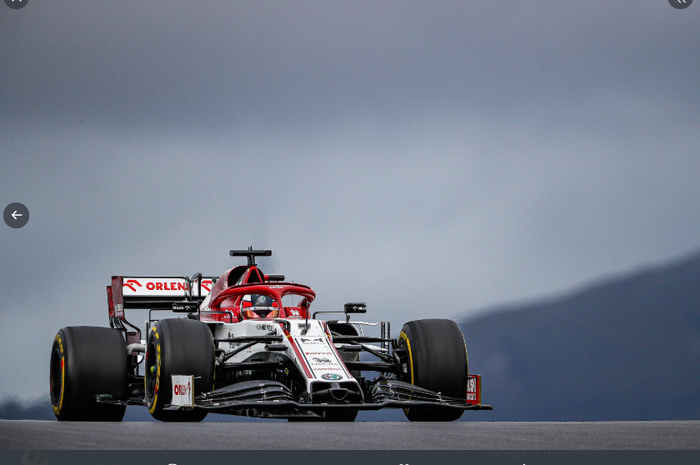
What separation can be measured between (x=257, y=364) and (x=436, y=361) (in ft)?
7.41

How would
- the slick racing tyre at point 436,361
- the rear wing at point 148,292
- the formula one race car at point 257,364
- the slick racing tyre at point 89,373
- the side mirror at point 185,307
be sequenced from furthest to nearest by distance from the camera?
the rear wing at point 148,292 < the side mirror at point 185,307 < the slick racing tyre at point 89,373 < the slick racing tyre at point 436,361 < the formula one race car at point 257,364

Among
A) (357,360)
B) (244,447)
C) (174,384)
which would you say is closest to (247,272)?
(357,360)

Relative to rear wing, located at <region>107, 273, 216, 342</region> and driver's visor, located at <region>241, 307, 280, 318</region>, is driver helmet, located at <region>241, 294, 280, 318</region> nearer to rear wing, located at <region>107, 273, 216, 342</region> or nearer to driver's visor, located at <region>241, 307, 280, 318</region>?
driver's visor, located at <region>241, 307, 280, 318</region>

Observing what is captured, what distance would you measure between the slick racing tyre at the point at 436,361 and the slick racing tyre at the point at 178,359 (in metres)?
2.63

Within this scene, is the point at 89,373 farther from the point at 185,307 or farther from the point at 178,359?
the point at 178,359

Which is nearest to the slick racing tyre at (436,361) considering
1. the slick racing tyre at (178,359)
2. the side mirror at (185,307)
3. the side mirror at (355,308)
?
the side mirror at (355,308)

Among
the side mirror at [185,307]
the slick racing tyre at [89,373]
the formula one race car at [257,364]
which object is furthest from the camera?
the side mirror at [185,307]

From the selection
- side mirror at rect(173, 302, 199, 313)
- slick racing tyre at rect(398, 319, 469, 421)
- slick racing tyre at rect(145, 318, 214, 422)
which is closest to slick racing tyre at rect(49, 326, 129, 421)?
side mirror at rect(173, 302, 199, 313)

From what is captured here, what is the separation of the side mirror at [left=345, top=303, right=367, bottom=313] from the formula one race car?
0.5 inches

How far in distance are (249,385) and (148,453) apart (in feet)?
15.3

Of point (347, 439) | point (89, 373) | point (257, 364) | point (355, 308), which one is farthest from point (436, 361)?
point (347, 439)

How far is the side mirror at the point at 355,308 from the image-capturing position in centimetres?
1280

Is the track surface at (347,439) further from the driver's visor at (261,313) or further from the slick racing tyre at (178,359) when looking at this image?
the driver's visor at (261,313)

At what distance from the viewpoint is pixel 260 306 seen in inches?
499
